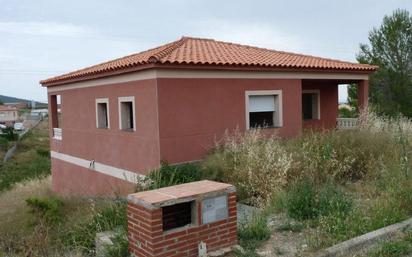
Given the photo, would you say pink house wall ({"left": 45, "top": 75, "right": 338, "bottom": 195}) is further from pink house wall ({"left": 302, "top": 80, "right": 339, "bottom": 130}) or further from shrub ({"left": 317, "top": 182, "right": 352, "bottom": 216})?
shrub ({"left": 317, "top": 182, "right": 352, "bottom": 216})

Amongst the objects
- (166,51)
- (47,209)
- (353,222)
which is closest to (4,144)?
(166,51)

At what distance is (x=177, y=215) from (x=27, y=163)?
137 ft

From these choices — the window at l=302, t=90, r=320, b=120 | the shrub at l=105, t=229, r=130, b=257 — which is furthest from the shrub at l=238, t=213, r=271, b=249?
the window at l=302, t=90, r=320, b=120

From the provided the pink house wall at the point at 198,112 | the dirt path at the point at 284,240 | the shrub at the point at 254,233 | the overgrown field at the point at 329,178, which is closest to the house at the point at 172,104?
the pink house wall at the point at 198,112

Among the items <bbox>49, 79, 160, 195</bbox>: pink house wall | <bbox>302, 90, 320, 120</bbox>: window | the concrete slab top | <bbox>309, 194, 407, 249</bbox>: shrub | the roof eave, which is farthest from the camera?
<bbox>302, 90, 320, 120</bbox>: window

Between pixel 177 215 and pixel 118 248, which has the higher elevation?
pixel 177 215

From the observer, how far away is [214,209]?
5.01 m

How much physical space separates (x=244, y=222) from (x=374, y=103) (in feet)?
66.1

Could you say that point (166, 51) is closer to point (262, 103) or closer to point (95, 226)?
point (262, 103)

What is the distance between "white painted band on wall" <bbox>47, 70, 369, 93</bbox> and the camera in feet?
33.8

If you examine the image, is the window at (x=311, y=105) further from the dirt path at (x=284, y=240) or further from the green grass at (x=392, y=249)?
the green grass at (x=392, y=249)

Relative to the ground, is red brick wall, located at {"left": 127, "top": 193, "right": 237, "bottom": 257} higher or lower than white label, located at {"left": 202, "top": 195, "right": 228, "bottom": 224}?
lower

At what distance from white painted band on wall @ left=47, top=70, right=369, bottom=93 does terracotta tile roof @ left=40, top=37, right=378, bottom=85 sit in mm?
252

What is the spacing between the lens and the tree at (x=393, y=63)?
76.2 ft
